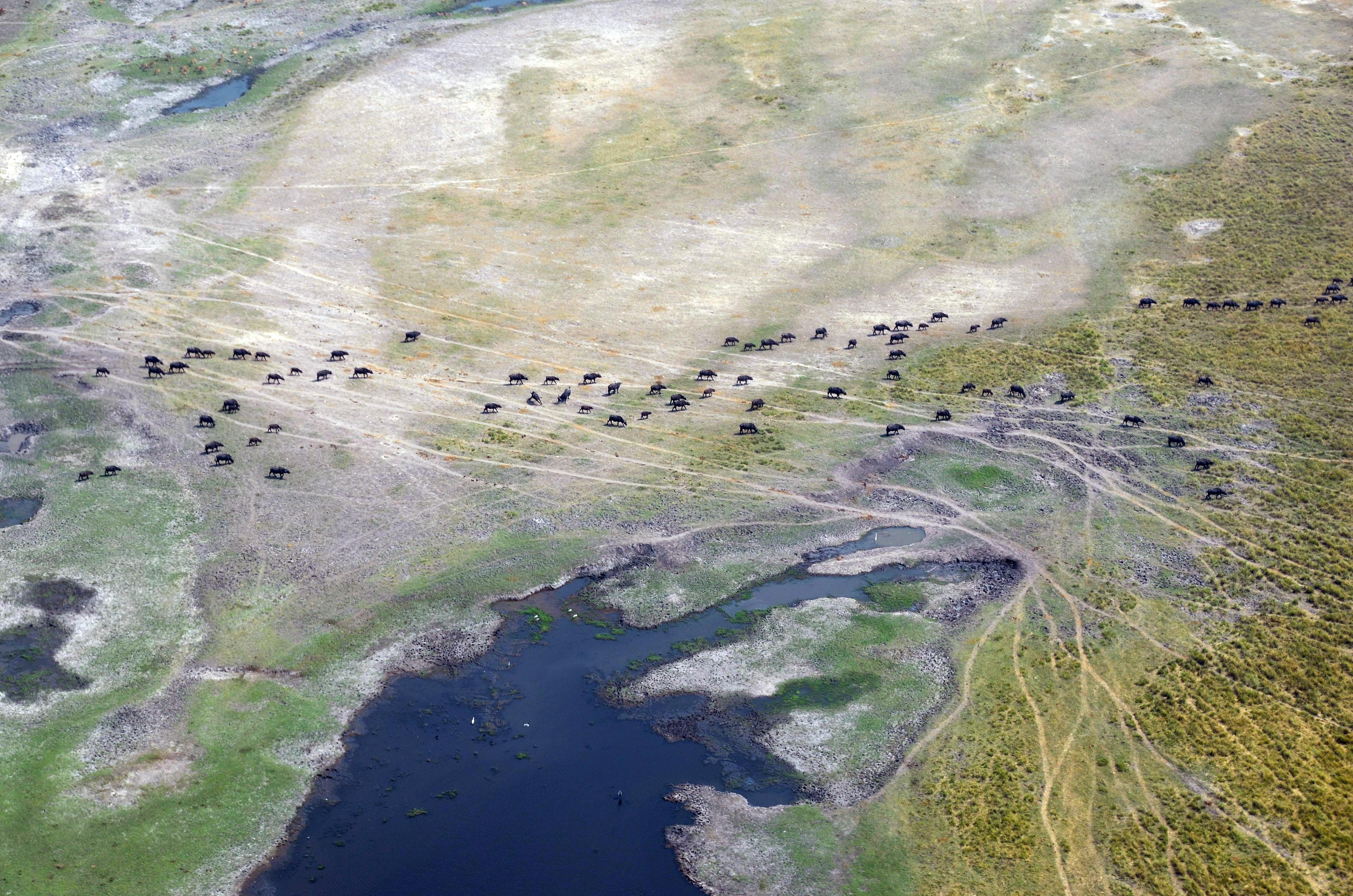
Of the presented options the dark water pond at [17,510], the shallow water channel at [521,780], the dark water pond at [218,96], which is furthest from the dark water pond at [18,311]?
the shallow water channel at [521,780]

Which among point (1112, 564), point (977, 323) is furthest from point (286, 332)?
point (1112, 564)

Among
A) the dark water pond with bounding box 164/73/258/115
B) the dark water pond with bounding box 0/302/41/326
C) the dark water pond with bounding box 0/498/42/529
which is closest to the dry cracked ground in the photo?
the dark water pond with bounding box 0/302/41/326

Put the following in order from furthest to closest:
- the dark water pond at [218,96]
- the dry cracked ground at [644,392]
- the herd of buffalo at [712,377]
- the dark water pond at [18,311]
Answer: the dark water pond at [218,96] → the dark water pond at [18,311] → the herd of buffalo at [712,377] → the dry cracked ground at [644,392]

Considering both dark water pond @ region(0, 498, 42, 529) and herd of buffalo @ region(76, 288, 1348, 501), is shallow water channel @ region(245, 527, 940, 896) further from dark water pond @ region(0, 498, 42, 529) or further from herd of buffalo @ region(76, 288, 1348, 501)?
dark water pond @ region(0, 498, 42, 529)

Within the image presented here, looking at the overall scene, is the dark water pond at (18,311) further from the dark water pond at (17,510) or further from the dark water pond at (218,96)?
the dark water pond at (218,96)

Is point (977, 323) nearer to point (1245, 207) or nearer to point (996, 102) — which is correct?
point (1245, 207)

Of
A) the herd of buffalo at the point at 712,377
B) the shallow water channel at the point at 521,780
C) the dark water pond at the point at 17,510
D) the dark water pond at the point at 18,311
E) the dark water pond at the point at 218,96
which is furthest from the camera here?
the dark water pond at the point at 218,96
